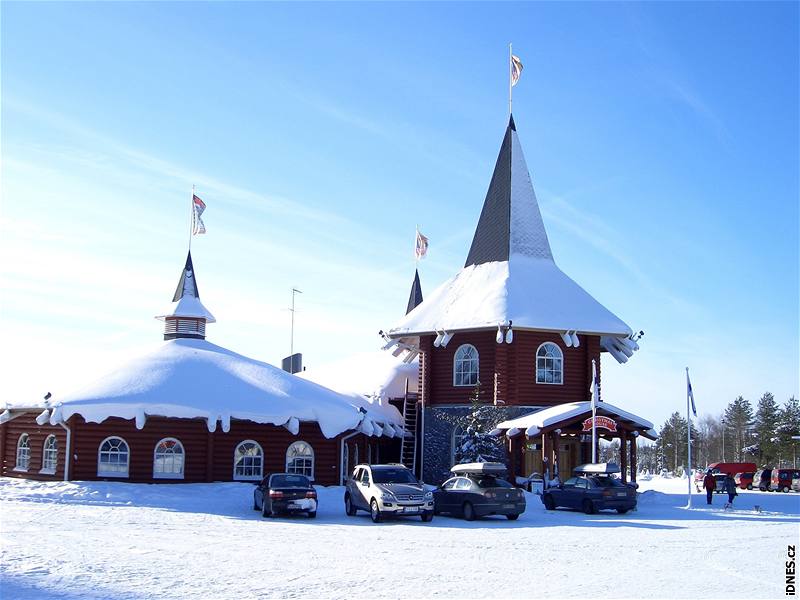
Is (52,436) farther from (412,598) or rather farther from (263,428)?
(412,598)

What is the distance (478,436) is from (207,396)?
10467mm

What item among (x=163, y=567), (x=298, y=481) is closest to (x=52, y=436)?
(x=298, y=481)

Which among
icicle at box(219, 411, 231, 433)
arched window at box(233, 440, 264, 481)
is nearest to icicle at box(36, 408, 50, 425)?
icicle at box(219, 411, 231, 433)

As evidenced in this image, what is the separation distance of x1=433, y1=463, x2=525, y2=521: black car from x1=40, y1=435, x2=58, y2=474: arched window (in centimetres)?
1526

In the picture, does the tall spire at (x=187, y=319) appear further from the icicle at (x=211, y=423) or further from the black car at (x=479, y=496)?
the black car at (x=479, y=496)

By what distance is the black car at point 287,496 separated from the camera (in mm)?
25250

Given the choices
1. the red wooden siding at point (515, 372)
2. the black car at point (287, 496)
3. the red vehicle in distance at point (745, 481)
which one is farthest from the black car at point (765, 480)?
the black car at point (287, 496)

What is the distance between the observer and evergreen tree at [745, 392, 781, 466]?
8131 centimetres

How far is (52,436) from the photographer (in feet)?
111

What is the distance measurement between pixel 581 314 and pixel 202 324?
17.6 meters

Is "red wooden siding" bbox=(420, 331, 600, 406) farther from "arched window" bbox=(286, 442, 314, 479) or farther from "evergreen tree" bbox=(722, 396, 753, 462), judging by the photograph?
"evergreen tree" bbox=(722, 396, 753, 462)

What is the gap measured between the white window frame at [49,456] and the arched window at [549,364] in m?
19.9

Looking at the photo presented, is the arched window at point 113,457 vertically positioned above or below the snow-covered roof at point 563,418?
below

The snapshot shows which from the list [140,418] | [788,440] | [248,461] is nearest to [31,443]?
[140,418]
